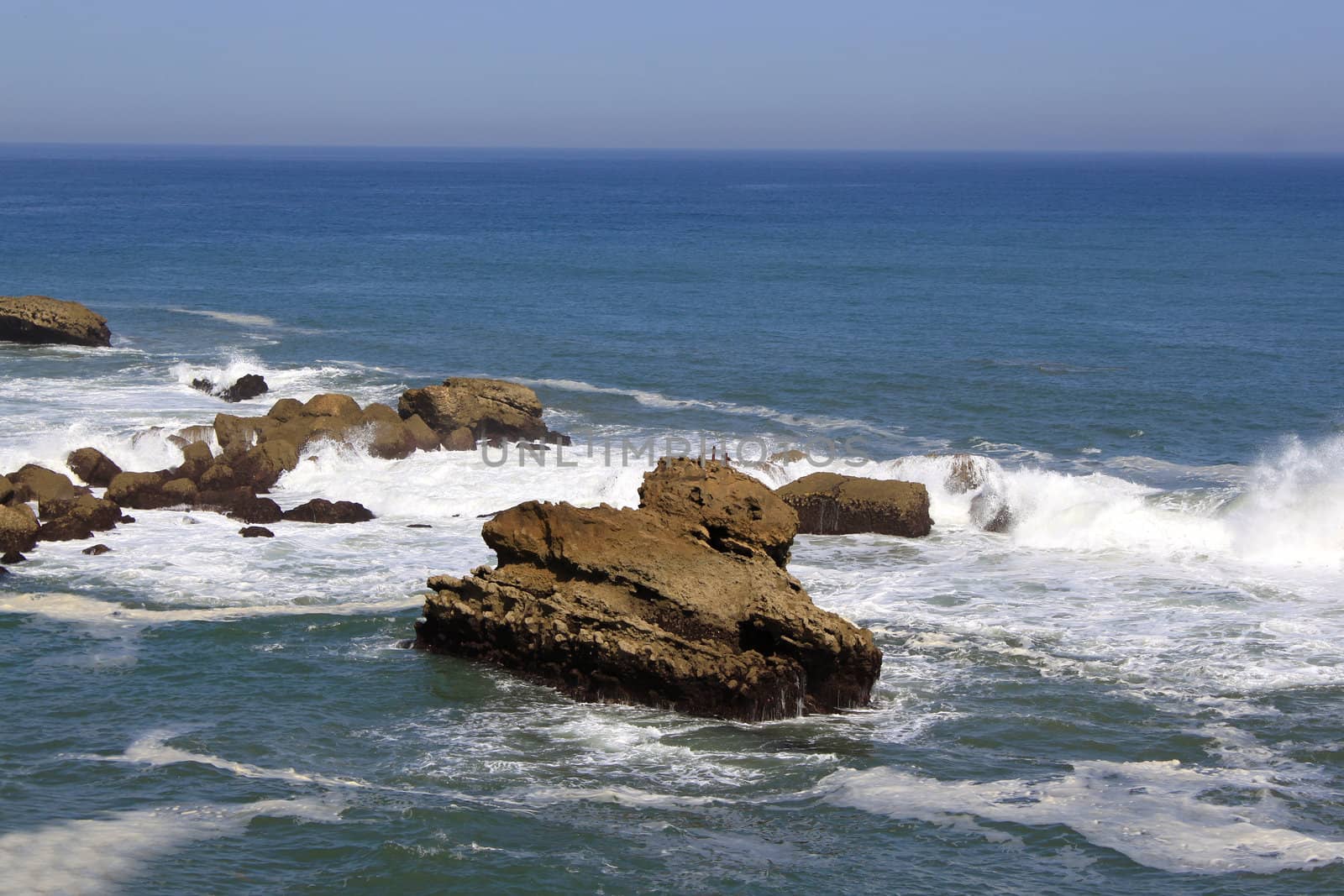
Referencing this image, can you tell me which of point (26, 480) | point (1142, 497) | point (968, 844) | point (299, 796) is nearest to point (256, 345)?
point (26, 480)

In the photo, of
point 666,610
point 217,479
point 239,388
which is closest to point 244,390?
point 239,388

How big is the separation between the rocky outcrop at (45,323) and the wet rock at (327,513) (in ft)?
71.5

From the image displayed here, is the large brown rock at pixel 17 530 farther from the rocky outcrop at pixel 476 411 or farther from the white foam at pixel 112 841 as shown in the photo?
the white foam at pixel 112 841

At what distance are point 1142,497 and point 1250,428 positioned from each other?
10.0 meters

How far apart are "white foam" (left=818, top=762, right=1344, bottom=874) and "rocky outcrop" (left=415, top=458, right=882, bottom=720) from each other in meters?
1.94

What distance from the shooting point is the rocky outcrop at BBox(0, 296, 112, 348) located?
4456 cm

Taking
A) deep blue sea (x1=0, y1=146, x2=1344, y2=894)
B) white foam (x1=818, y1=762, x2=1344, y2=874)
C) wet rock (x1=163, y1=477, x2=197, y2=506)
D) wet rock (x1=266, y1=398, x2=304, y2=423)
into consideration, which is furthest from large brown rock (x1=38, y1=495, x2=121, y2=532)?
white foam (x1=818, y1=762, x2=1344, y2=874)

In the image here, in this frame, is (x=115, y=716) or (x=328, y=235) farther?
(x=328, y=235)

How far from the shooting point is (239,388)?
1489 inches

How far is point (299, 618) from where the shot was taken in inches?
827

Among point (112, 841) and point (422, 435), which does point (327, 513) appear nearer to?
point (422, 435)

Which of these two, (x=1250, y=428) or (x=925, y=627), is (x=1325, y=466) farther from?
(x=925, y=627)

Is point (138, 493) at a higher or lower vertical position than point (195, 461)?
lower

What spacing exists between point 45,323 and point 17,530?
908 inches
